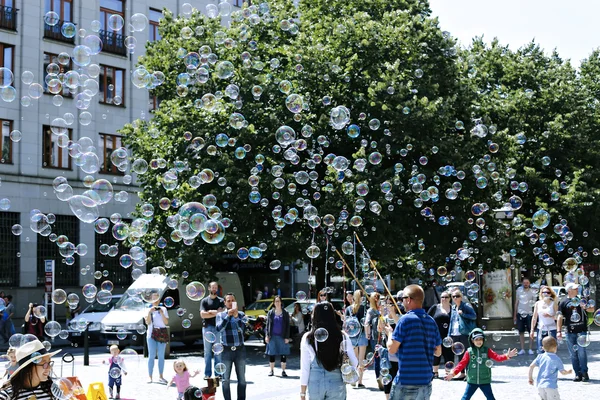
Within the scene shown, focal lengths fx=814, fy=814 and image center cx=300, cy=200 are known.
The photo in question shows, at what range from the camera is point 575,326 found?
14.3 meters

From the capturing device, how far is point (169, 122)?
72.8 feet

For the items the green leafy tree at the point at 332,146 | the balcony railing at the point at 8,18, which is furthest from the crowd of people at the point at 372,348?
the balcony railing at the point at 8,18

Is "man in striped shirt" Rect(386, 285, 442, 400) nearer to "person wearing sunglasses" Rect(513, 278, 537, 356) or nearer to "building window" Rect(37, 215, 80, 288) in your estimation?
"person wearing sunglasses" Rect(513, 278, 537, 356)

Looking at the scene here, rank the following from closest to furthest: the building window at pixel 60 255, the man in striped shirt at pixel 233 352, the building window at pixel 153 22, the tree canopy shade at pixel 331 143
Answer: the man in striped shirt at pixel 233 352
the tree canopy shade at pixel 331 143
the building window at pixel 60 255
the building window at pixel 153 22

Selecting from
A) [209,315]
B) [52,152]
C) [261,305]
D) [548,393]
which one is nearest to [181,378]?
[209,315]

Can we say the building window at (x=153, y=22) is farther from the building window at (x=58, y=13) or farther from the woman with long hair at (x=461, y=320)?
the woman with long hair at (x=461, y=320)

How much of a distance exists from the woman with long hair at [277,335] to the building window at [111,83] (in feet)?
71.9

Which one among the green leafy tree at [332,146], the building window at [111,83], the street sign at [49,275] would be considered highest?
the building window at [111,83]

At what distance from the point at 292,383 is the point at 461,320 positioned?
3286 mm

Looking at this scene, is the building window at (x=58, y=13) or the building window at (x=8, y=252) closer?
the building window at (x=8, y=252)

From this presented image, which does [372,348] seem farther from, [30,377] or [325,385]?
[30,377]

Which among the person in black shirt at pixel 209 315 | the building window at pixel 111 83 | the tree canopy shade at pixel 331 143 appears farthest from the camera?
the building window at pixel 111 83

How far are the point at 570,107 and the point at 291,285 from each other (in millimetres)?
17280

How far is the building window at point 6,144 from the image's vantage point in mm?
31781
